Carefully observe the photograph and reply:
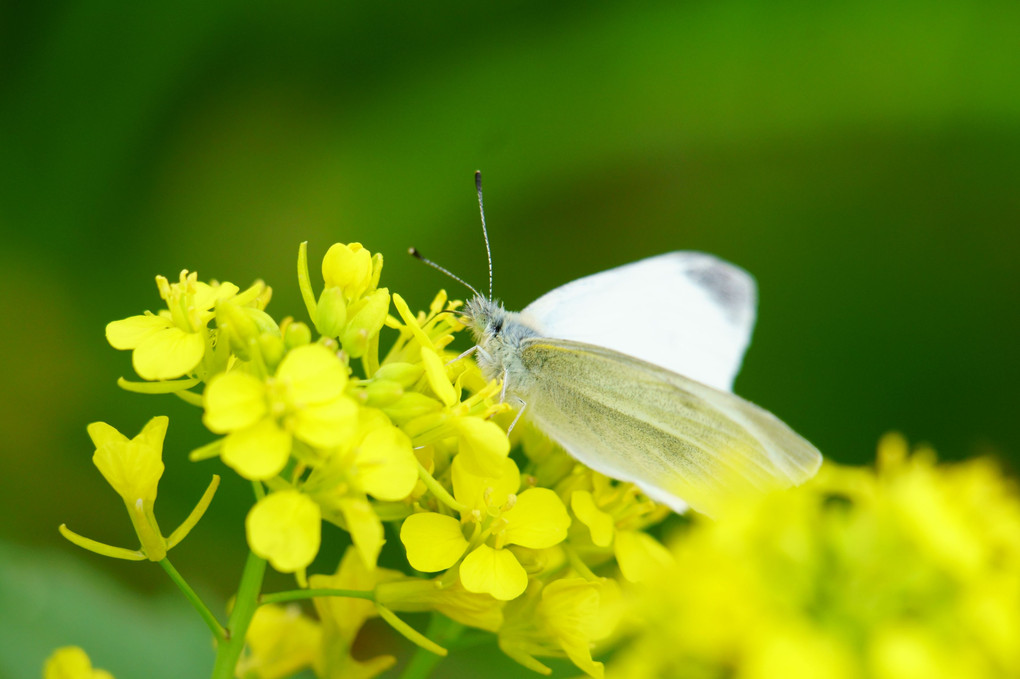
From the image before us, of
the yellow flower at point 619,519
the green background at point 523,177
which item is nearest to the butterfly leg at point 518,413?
the yellow flower at point 619,519

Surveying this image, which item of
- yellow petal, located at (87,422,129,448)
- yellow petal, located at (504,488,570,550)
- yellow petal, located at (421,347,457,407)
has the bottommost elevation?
yellow petal, located at (504,488,570,550)

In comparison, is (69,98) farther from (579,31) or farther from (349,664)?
(349,664)

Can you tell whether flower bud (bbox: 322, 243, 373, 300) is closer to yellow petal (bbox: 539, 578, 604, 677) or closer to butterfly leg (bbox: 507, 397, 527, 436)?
butterfly leg (bbox: 507, 397, 527, 436)

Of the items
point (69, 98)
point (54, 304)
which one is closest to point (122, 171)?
point (69, 98)

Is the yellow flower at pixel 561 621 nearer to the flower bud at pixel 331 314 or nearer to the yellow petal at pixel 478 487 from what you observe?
the yellow petal at pixel 478 487

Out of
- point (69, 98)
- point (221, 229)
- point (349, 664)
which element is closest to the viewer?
point (349, 664)

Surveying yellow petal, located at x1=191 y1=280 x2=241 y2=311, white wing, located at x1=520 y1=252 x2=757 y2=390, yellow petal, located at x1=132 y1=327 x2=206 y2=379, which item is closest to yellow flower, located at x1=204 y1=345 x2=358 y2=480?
yellow petal, located at x1=132 y1=327 x2=206 y2=379

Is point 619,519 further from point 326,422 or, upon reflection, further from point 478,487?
point 326,422
